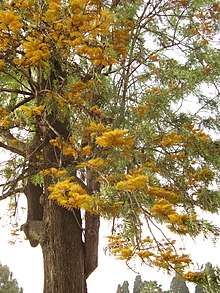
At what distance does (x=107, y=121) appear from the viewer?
3283 mm

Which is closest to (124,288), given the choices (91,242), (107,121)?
(91,242)

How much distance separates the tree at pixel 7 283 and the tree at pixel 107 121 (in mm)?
6378

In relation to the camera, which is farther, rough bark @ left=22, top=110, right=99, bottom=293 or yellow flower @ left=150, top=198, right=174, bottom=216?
rough bark @ left=22, top=110, right=99, bottom=293

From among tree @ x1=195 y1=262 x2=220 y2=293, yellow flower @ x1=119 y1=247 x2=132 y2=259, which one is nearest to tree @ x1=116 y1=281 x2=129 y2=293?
yellow flower @ x1=119 y1=247 x2=132 y2=259

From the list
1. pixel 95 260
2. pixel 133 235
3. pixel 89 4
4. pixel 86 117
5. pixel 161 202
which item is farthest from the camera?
pixel 95 260

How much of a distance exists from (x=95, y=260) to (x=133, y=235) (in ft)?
6.34

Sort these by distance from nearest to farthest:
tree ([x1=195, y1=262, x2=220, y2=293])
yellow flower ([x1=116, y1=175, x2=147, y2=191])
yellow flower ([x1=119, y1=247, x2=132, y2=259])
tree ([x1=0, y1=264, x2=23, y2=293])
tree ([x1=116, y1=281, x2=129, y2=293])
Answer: tree ([x1=195, y1=262, x2=220, y2=293])
yellow flower ([x1=116, y1=175, x2=147, y2=191])
yellow flower ([x1=119, y1=247, x2=132, y2=259])
tree ([x1=116, y1=281, x2=129, y2=293])
tree ([x1=0, y1=264, x2=23, y2=293])

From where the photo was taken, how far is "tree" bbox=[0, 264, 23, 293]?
9969 mm

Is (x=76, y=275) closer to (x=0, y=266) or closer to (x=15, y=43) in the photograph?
(x=15, y=43)

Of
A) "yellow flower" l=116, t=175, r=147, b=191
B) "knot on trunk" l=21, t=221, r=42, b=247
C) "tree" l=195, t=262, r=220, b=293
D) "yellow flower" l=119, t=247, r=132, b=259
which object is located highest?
"knot on trunk" l=21, t=221, r=42, b=247

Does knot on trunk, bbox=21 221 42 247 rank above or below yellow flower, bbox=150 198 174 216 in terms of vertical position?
above

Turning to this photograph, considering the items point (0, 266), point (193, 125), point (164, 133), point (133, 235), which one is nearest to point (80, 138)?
point (164, 133)

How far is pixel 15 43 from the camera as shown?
3209 mm

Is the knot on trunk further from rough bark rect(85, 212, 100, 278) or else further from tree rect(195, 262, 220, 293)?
tree rect(195, 262, 220, 293)
